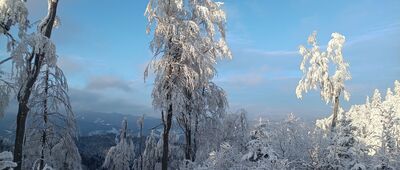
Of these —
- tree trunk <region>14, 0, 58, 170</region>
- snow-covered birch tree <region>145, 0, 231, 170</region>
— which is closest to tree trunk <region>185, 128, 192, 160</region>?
snow-covered birch tree <region>145, 0, 231, 170</region>

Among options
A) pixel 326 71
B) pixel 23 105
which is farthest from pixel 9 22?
pixel 326 71

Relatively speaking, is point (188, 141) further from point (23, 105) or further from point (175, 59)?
point (23, 105)

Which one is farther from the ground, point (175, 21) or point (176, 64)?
point (175, 21)

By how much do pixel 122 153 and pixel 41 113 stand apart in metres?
18.3

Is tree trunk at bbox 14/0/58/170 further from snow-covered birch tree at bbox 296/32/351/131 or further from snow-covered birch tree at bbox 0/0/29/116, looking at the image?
snow-covered birch tree at bbox 296/32/351/131

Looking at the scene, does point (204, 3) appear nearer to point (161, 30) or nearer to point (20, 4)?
point (161, 30)

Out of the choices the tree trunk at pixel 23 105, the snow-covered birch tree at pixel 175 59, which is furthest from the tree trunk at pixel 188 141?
the tree trunk at pixel 23 105

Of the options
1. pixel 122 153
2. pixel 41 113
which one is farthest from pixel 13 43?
pixel 122 153

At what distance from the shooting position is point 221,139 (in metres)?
23.4

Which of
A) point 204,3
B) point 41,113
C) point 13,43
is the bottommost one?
point 41,113

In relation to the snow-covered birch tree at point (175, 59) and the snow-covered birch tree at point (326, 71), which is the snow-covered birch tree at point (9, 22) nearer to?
A: the snow-covered birch tree at point (175, 59)

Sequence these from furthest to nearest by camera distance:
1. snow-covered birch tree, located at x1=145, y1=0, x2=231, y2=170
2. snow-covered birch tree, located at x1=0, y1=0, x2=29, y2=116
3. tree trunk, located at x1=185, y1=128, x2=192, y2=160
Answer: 1. tree trunk, located at x1=185, y1=128, x2=192, y2=160
2. snow-covered birch tree, located at x1=145, y1=0, x2=231, y2=170
3. snow-covered birch tree, located at x1=0, y1=0, x2=29, y2=116

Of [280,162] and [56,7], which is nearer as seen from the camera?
[56,7]

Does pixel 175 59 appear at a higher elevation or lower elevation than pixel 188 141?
higher
